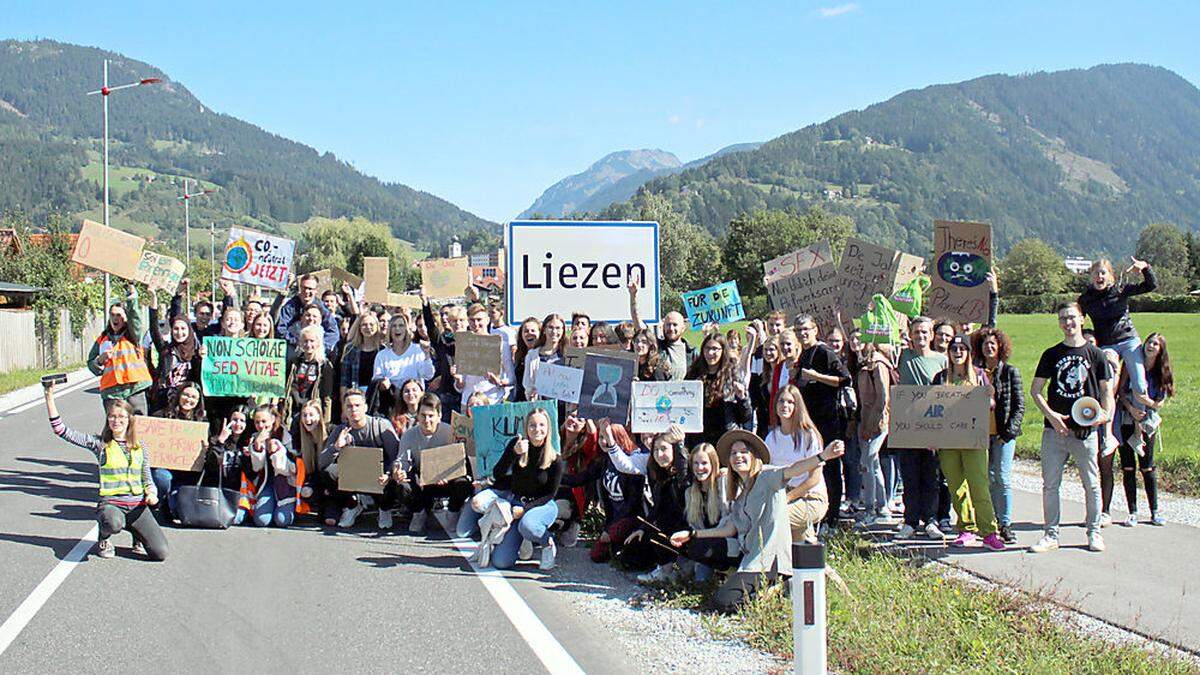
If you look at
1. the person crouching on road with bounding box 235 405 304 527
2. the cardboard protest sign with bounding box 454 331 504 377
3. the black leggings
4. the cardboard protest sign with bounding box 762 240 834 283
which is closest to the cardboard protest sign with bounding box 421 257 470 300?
the cardboard protest sign with bounding box 454 331 504 377

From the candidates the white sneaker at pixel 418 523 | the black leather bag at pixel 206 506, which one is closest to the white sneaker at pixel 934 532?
the white sneaker at pixel 418 523

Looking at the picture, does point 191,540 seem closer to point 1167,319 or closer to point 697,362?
point 697,362

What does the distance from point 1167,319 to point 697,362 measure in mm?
57374

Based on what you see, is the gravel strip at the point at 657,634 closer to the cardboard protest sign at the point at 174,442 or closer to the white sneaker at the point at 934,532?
the white sneaker at the point at 934,532

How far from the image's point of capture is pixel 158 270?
43.3ft

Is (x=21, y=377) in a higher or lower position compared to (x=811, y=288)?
lower

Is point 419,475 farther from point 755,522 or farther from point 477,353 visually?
point 755,522

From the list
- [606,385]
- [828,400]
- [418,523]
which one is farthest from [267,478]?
[828,400]

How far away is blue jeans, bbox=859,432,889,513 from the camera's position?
931cm

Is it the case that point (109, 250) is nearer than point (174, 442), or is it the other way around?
point (174, 442)

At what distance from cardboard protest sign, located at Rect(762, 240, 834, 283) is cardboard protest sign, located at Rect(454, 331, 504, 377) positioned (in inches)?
153

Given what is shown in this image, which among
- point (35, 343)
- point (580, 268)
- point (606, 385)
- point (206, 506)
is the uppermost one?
point (580, 268)

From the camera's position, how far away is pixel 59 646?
612 centimetres

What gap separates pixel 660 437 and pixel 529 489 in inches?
44.4
